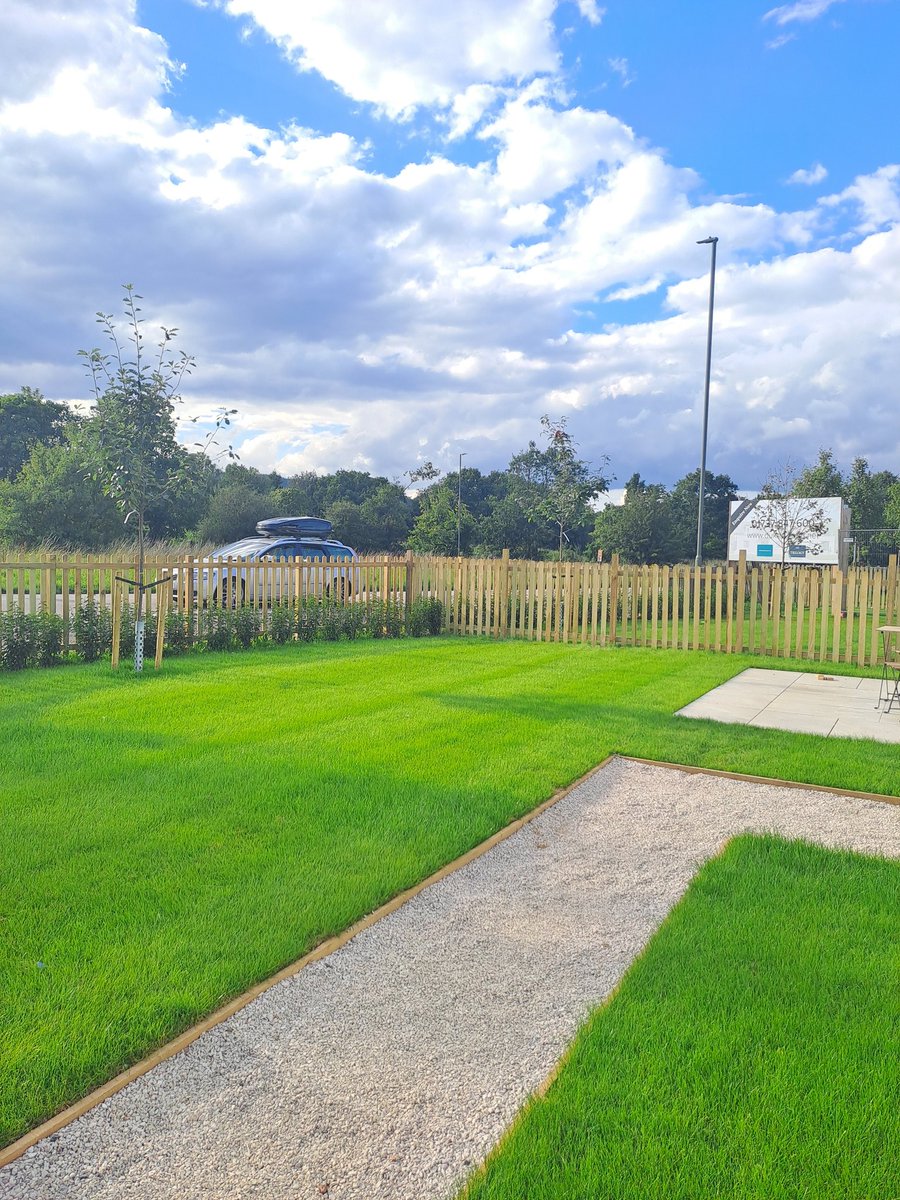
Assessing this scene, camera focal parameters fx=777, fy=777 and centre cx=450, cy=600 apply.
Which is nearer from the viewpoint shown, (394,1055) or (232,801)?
(394,1055)

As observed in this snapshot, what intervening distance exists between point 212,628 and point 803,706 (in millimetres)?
8409

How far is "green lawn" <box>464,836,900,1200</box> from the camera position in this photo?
2.12 metres

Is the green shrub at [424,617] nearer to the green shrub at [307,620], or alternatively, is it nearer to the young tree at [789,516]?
the green shrub at [307,620]

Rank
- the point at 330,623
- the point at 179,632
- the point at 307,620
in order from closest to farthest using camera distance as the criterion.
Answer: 1. the point at 179,632
2. the point at 307,620
3. the point at 330,623

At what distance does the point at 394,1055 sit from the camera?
8.59ft

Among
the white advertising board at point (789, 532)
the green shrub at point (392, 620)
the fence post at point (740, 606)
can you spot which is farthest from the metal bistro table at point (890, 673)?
the white advertising board at point (789, 532)

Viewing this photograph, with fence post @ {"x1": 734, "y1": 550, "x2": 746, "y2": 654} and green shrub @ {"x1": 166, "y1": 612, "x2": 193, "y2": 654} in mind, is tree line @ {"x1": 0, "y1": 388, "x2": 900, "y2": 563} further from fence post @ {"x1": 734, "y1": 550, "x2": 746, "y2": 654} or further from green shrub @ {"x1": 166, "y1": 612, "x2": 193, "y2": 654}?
fence post @ {"x1": 734, "y1": 550, "x2": 746, "y2": 654}

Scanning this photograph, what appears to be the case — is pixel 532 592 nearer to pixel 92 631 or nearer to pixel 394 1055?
pixel 92 631

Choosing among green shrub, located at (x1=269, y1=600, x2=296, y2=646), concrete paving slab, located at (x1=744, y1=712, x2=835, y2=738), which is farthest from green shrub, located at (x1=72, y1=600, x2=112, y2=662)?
concrete paving slab, located at (x1=744, y1=712, x2=835, y2=738)

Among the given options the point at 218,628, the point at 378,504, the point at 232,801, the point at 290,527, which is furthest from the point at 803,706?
the point at 378,504

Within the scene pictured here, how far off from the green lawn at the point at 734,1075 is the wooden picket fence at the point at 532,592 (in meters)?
8.22

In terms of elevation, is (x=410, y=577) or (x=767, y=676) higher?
(x=410, y=577)

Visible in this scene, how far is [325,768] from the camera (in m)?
5.72

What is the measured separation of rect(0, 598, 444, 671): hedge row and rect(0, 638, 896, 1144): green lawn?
0.84 metres
